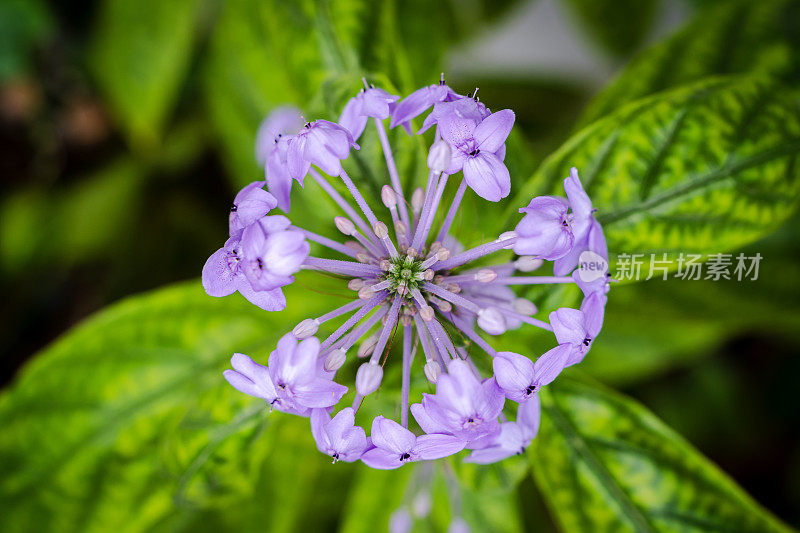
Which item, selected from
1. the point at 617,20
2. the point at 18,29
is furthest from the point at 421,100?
the point at 18,29

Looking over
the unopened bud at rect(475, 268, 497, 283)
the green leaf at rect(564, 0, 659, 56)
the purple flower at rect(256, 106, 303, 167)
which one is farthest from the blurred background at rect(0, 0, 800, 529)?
the unopened bud at rect(475, 268, 497, 283)

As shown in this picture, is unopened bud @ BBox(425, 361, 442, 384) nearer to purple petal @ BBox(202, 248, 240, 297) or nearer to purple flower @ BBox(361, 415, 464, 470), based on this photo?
purple flower @ BBox(361, 415, 464, 470)


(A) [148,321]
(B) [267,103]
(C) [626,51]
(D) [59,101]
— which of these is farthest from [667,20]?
(D) [59,101]

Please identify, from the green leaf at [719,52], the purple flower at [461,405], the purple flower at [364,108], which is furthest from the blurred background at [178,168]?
the purple flower at [461,405]

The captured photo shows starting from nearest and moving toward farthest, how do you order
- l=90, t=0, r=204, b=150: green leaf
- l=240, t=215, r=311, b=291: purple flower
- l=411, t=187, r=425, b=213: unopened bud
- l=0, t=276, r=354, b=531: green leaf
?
l=240, t=215, r=311, b=291: purple flower → l=411, t=187, r=425, b=213: unopened bud → l=0, t=276, r=354, b=531: green leaf → l=90, t=0, r=204, b=150: green leaf

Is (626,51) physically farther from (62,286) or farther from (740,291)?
(62,286)

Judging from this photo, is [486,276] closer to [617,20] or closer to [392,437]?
[392,437]
